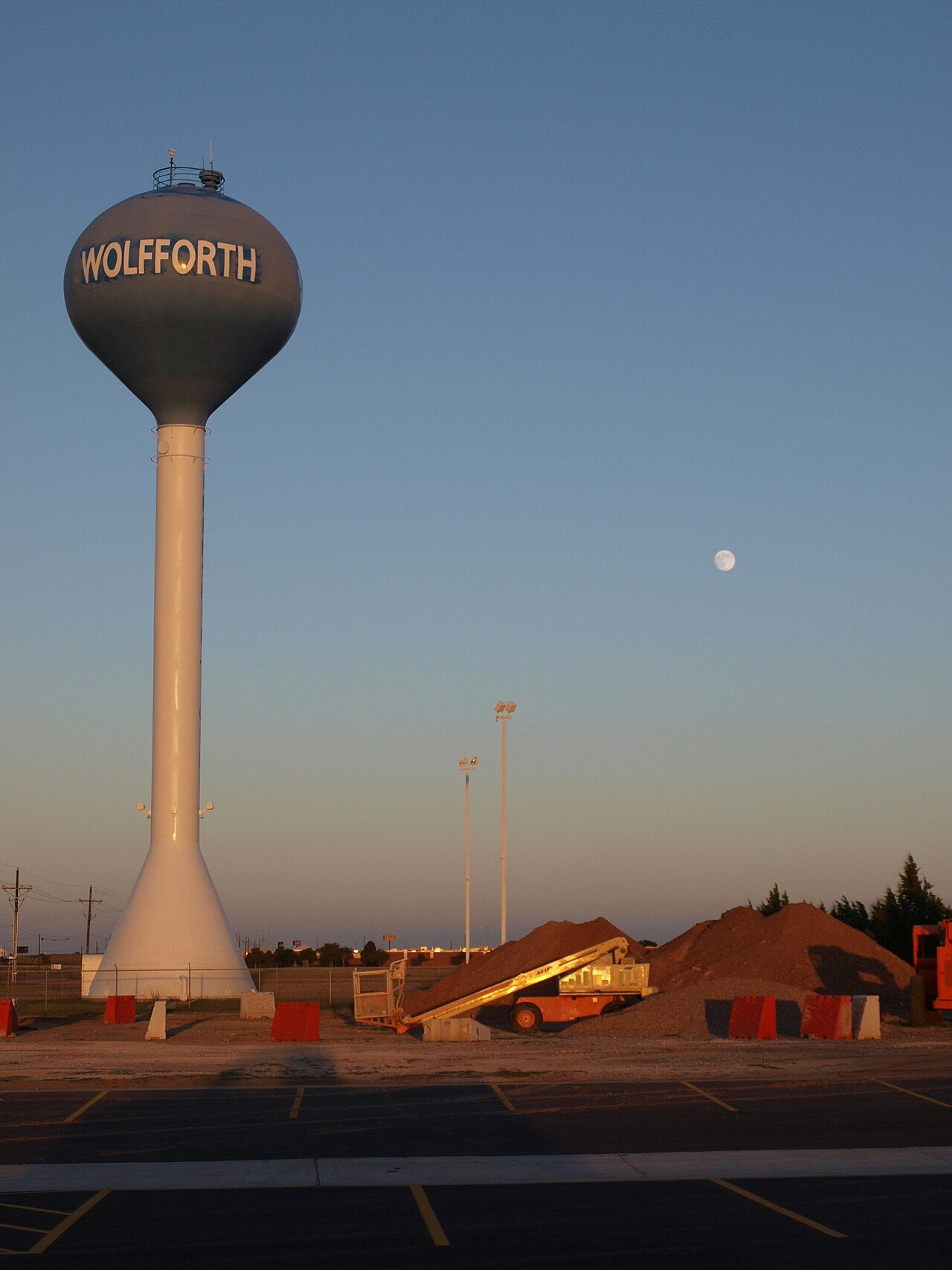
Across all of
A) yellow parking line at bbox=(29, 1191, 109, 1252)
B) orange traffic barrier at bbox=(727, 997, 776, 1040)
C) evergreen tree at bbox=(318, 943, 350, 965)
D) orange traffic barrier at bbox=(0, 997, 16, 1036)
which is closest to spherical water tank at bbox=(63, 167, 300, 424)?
orange traffic barrier at bbox=(0, 997, 16, 1036)

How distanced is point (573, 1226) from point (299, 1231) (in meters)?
2.56

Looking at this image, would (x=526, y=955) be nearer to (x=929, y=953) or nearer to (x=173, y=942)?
(x=173, y=942)

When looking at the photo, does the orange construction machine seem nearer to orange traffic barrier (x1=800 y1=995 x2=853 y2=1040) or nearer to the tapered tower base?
orange traffic barrier (x1=800 y1=995 x2=853 y2=1040)

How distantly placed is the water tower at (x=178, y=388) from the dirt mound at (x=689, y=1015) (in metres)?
18.9

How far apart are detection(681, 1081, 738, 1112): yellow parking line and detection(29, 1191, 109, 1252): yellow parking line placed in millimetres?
10106

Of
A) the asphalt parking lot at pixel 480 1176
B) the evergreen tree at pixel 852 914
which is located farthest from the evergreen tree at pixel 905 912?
the asphalt parking lot at pixel 480 1176

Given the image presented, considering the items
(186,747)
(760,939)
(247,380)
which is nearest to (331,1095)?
(760,939)

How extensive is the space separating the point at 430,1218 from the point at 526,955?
42129 millimetres

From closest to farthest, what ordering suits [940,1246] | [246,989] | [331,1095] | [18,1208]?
[940,1246] → [18,1208] → [331,1095] → [246,989]

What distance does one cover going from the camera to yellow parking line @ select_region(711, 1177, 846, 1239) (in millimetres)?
13914

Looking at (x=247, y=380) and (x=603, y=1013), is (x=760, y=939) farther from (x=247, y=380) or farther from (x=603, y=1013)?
(x=247, y=380)

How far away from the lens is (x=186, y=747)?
56812mm

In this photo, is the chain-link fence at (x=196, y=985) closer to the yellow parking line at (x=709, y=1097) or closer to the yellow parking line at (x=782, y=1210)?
the yellow parking line at (x=709, y=1097)

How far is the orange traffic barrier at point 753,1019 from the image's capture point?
1383 inches
